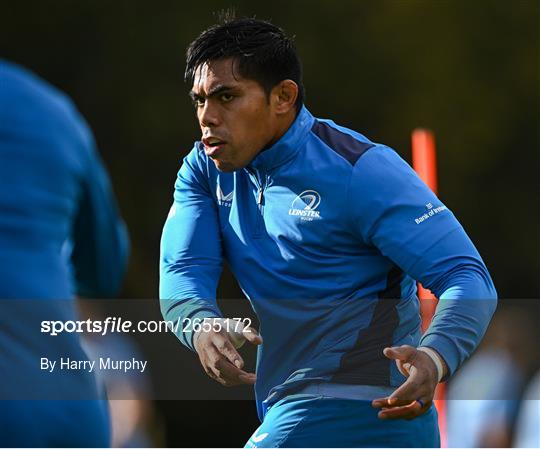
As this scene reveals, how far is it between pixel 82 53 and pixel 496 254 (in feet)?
6.80

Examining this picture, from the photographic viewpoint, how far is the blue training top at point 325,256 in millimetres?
3576

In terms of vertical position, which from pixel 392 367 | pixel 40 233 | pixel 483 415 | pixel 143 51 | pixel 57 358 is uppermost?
pixel 143 51

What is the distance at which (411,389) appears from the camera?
3219 mm

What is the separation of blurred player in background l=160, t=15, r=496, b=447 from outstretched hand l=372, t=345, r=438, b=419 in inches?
8.6

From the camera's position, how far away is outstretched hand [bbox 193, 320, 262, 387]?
3.55 metres

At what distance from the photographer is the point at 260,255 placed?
3.81 meters

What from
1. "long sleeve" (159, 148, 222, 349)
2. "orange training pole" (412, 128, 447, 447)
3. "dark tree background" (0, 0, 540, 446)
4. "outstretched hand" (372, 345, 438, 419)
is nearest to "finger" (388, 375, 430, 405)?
"outstretched hand" (372, 345, 438, 419)

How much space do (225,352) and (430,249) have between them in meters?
0.67

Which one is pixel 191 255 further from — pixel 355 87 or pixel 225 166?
pixel 355 87

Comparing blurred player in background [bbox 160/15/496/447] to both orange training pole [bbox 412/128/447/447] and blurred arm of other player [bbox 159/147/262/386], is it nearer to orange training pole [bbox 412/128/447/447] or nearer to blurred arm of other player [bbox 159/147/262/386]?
blurred arm of other player [bbox 159/147/262/386]

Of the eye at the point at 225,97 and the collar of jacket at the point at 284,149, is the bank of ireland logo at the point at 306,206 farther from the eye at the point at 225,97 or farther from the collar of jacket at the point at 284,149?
the eye at the point at 225,97

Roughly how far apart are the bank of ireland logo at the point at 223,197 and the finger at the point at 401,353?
3.08 ft

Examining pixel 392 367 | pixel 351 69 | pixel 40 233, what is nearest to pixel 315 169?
pixel 392 367

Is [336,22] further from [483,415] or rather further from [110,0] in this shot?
[483,415]
